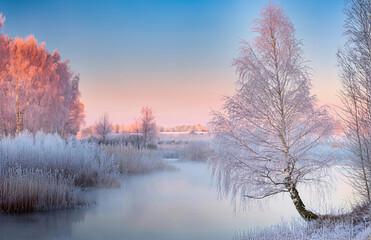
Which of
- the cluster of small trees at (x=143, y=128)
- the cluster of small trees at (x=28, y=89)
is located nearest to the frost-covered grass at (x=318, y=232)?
the cluster of small trees at (x=28, y=89)

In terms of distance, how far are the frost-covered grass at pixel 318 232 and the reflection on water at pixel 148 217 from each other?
3.44ft

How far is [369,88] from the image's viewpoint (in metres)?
5.11

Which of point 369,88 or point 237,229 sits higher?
point 369,88

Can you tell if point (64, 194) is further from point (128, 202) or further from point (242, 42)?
point (242, 42)

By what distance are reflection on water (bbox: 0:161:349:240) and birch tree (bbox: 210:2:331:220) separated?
893mm

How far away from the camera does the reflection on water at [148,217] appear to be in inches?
233

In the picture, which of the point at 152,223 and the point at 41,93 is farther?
the point at 41,93

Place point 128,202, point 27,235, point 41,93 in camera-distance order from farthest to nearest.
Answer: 1. point 41,93
2. point 128,202
3. point 27,235

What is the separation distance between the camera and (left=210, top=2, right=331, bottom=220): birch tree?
Result: 5711 mm

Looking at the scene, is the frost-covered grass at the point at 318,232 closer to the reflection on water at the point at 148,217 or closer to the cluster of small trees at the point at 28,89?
the reflection on water at the point at 148,217

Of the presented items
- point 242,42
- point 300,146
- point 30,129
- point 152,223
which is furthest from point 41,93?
point 300,146

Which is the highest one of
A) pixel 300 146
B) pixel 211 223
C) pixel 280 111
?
pixel 280 111

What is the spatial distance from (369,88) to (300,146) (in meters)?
1.56

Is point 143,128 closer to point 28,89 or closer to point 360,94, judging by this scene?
point 28,89
